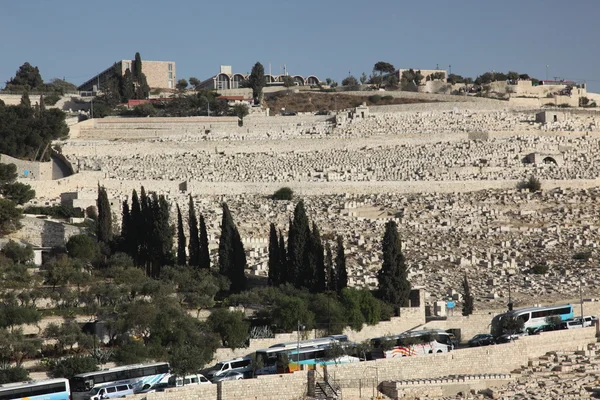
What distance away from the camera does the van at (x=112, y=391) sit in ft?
104

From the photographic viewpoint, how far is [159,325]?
1438 inches

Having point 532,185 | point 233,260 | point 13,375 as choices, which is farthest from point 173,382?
point 532,185

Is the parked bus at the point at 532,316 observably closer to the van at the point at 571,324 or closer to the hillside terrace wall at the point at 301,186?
the van at the point at 571,324

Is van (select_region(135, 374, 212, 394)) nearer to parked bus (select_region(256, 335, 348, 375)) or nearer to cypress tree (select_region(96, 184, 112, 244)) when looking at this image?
parked bus (select_region(256, 335, 348, 375))

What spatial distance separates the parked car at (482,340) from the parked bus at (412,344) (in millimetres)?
866

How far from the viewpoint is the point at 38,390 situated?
100ft

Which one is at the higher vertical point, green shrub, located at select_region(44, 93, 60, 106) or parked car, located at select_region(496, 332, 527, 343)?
green shrub, located at select_region(44, 93, 60, 106)

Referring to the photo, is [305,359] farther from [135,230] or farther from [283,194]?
[283,194]

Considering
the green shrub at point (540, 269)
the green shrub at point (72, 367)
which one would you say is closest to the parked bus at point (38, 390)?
the green shrub at point (72, 367)

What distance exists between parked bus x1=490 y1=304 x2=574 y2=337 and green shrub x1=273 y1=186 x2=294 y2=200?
81.4ft

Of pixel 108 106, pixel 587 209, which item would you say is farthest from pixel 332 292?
pixel 108 106

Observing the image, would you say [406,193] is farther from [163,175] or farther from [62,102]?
[62,102]

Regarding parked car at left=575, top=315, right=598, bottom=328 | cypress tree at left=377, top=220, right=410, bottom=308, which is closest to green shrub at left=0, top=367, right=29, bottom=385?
cypress tree at left=377, top=220, right=410, bottom=308

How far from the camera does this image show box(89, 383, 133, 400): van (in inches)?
1243
